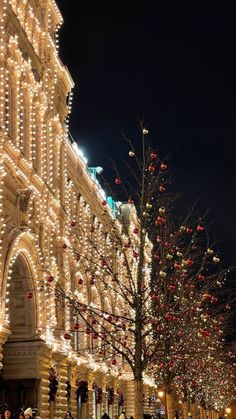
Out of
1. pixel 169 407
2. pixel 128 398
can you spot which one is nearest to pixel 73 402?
pixel 169 407

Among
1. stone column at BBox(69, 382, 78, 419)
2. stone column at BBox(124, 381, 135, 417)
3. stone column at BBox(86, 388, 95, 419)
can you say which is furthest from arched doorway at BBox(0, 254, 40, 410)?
stone column at BBox(124, 381, 135, 417)

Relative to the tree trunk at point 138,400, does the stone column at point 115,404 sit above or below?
above

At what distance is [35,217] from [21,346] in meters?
5.66

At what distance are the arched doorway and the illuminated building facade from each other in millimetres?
42

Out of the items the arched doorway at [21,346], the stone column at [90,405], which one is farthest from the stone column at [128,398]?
the arched doorway at [21,346]

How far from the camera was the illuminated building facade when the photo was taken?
2905 centimetres

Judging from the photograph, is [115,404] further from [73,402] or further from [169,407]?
[169,407]

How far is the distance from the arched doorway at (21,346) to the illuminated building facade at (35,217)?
42 millimetres

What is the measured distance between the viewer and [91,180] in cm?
5109

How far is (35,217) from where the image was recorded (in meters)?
32.6

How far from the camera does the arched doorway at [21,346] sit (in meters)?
31.0

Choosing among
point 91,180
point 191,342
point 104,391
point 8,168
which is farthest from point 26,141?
point 104,391

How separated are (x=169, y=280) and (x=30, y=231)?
615cm

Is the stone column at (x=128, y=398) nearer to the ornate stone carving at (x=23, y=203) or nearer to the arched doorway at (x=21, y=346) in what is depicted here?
the arched doorway at (x=21, y=346)
